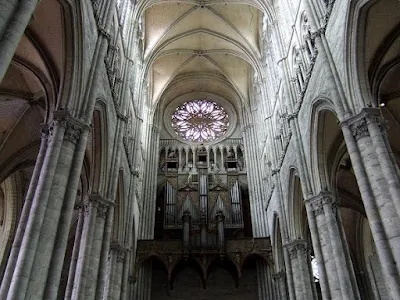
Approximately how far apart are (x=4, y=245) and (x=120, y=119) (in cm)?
828

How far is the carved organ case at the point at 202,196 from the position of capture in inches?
953

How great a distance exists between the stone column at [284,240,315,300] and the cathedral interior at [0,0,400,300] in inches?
2.3

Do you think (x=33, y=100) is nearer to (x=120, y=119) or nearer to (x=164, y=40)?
(x=120, y=119)

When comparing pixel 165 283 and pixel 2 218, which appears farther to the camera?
pixel 165 283

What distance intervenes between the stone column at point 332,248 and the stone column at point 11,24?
34.0ft

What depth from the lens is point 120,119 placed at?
16.8m

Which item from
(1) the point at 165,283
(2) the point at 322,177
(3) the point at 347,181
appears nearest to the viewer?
(2) the point at 322,177

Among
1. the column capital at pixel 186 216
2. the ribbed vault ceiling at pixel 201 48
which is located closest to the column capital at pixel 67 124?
the column capital at pixel 186 216

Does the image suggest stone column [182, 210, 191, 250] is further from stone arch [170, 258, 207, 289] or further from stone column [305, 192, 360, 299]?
stone column [305, 192, 360, 299]

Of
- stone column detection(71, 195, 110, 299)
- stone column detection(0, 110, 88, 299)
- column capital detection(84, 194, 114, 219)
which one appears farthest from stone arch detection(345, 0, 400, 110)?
stone column detection(71, 195, 110, 299)

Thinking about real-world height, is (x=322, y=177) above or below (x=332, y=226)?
above

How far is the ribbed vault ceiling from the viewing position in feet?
84.3

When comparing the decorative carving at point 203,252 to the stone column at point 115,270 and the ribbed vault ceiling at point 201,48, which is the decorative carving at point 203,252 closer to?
the stone column at point 115,270

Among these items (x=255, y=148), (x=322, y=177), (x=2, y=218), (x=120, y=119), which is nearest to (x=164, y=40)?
(x=255, y=148)
